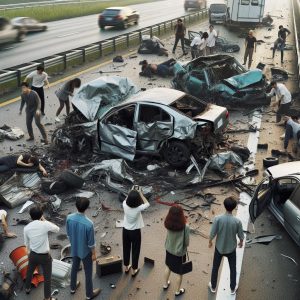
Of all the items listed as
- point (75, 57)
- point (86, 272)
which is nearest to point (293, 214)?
point (86, 272)

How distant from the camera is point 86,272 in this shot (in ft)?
20.4

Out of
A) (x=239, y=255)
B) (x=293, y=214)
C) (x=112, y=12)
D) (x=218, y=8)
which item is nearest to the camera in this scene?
(x=293, y=214)

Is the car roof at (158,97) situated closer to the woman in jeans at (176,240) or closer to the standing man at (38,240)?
the woman in jeans at (176,240)

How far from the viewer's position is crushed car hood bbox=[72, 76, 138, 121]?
488 inches

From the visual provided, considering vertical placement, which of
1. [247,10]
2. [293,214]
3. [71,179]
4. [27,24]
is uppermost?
[293,214]

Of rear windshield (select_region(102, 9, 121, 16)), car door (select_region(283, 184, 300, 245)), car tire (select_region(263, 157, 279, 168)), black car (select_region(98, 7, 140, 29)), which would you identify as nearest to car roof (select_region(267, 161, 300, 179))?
car door (select_region(283, 184, 300, 245))

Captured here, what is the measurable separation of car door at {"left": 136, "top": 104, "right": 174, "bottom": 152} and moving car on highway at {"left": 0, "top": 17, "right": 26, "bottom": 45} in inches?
740

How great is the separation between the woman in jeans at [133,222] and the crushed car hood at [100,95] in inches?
237

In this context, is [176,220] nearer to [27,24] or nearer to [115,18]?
[27,24]

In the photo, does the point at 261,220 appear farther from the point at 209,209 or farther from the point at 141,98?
the point at 141,98

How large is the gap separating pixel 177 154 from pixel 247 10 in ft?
91.1

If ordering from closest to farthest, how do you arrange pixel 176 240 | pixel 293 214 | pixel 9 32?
pixel 176 240
pixel 293 214
pixel 9 32

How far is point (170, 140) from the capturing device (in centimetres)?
1062

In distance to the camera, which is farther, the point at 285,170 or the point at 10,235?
the point at 285,170
